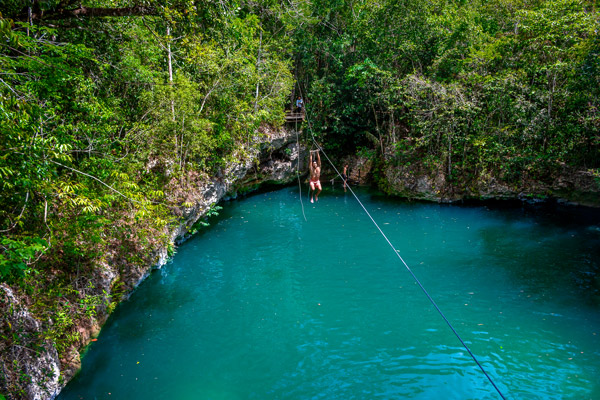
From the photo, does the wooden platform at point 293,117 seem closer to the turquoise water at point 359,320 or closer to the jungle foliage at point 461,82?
the jungle foliage at point 461,82

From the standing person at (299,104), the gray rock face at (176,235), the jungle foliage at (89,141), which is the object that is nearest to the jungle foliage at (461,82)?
the standing person at (299,104)

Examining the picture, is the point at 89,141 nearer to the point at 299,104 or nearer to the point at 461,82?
the point at 299,104

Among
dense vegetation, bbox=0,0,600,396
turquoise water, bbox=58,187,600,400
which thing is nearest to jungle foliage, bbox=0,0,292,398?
dense vegetation, bbox=0,0,600,396

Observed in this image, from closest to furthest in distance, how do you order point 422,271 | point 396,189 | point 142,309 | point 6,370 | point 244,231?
point 6,370 → point 142,309 → point 422,271 → point 244,231 → point 396,189

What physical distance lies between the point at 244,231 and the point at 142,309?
5.40 m

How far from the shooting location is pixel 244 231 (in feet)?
42.2

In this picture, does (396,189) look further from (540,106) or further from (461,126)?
(540,106)

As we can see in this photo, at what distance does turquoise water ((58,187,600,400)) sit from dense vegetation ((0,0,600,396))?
156cm

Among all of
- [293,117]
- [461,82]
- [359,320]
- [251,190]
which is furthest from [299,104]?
[359,320]

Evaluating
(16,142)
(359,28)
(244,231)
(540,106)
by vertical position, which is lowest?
(244,231)

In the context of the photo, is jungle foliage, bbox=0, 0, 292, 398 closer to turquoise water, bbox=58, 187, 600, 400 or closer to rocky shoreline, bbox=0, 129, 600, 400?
rocky shoreline, bbox=0, 129, 600, 400

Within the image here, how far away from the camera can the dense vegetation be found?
195 inches

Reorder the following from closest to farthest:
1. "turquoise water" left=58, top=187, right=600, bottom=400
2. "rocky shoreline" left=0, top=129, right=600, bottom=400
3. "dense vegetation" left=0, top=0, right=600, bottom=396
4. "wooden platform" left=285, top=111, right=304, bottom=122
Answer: "rocky shoreline" left=0, top=129, right=600, bottom=400 → "dense vegetation" left=0, top=0, right=600, bottom=396 → "turquoise water" left=58, top=187, right=600, bottom=400 → "wooden platform" left=285, top=111, right=304, bottom=122

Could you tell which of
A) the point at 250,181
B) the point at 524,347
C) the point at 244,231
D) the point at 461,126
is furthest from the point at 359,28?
the point at 524,347
